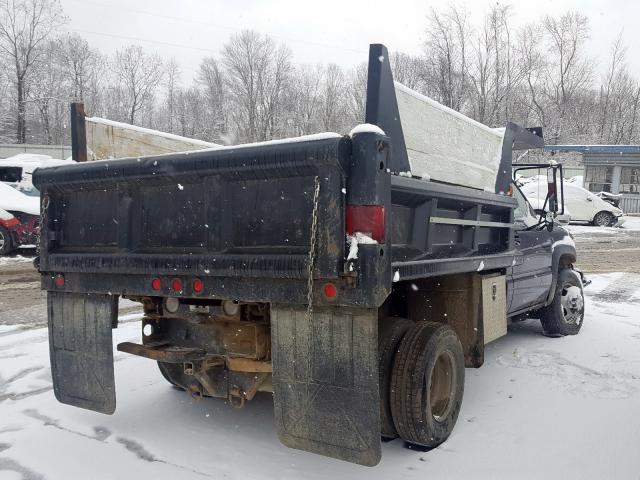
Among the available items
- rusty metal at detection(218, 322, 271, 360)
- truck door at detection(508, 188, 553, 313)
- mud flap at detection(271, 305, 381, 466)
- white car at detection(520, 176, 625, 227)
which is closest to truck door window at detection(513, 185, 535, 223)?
truck door at detection(508, 188, 553, 313)

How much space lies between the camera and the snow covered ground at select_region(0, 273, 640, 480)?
3277 millimetres

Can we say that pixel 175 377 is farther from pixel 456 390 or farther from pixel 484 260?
pixel 484 260

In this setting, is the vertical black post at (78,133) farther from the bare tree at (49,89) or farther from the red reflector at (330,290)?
the bare tree at (49,89)

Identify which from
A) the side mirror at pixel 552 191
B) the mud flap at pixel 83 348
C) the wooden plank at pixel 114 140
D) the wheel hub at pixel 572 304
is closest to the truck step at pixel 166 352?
the mud flap at pixel 83 348

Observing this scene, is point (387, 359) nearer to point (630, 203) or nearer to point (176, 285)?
point (176, 285)

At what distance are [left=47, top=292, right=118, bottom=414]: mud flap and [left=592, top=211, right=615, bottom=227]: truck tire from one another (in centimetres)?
2499

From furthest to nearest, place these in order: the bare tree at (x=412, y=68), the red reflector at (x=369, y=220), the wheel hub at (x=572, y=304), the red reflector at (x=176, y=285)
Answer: the bare tree at (x=412, y=68) → the wheel hub at (x=572, y=304) → the red reflector at (x=176, y=285) → the red reflector at (x=369, y=220)

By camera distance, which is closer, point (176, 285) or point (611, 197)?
point (176, 285)

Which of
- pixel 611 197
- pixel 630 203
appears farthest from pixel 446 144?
pixel 630 203

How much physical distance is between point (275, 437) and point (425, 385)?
3.71 feet

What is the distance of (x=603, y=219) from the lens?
24562mm

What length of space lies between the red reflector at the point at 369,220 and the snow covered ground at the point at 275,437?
4.88 ft

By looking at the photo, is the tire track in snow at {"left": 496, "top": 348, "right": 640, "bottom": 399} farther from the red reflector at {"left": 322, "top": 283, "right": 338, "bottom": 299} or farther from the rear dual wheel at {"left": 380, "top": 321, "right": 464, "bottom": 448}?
the red reflector at {"left": 322, "top": 283, "right": 338, "bottom": 299}

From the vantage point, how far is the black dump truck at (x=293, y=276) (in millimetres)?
2795
